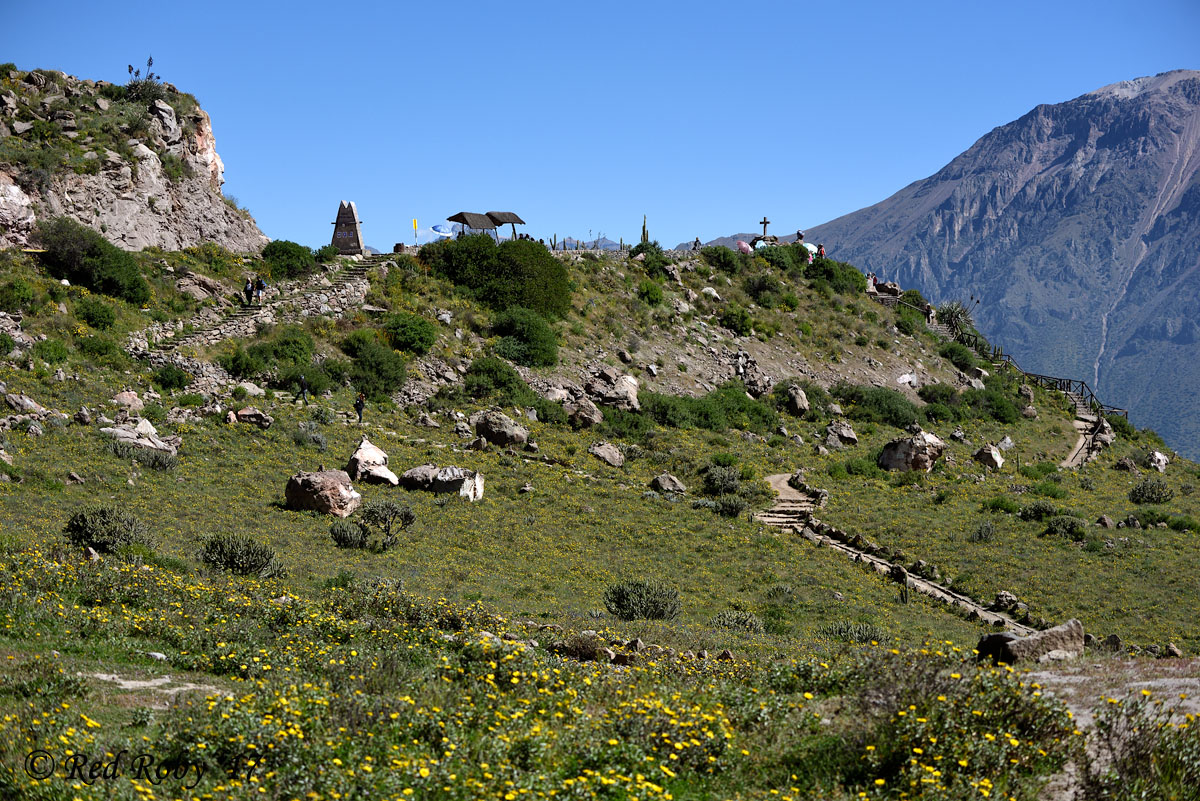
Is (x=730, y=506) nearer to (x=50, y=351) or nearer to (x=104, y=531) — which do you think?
(x=104, y=531)

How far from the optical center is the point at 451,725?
894 cm

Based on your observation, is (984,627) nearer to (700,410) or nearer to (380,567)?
(380,567)

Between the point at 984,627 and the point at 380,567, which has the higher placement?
the point at 380,567

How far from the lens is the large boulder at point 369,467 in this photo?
31.0 metres

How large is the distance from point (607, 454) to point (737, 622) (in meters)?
17.9

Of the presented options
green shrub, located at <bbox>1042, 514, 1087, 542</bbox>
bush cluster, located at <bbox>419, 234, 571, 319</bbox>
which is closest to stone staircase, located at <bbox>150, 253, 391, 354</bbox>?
bush cluster, located at <bbox>419, 234, 571, 319</bbox>

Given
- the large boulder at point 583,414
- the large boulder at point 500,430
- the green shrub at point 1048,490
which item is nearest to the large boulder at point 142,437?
the large boulder at point 500,430

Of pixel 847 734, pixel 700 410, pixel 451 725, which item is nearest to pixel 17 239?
pixel 700 410

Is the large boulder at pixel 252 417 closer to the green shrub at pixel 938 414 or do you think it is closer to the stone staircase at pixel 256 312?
the stone staircase at pixel 256 312

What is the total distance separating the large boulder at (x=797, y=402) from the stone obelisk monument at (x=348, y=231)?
84.7 ft

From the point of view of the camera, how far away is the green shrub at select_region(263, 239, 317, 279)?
4678cm

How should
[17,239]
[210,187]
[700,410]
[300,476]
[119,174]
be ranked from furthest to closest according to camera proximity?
[210,187] < [700,410] < [119,174] < [17,239] < [300,476]

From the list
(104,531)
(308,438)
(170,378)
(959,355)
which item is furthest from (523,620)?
(959,355)

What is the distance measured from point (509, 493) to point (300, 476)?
7.68 meters
